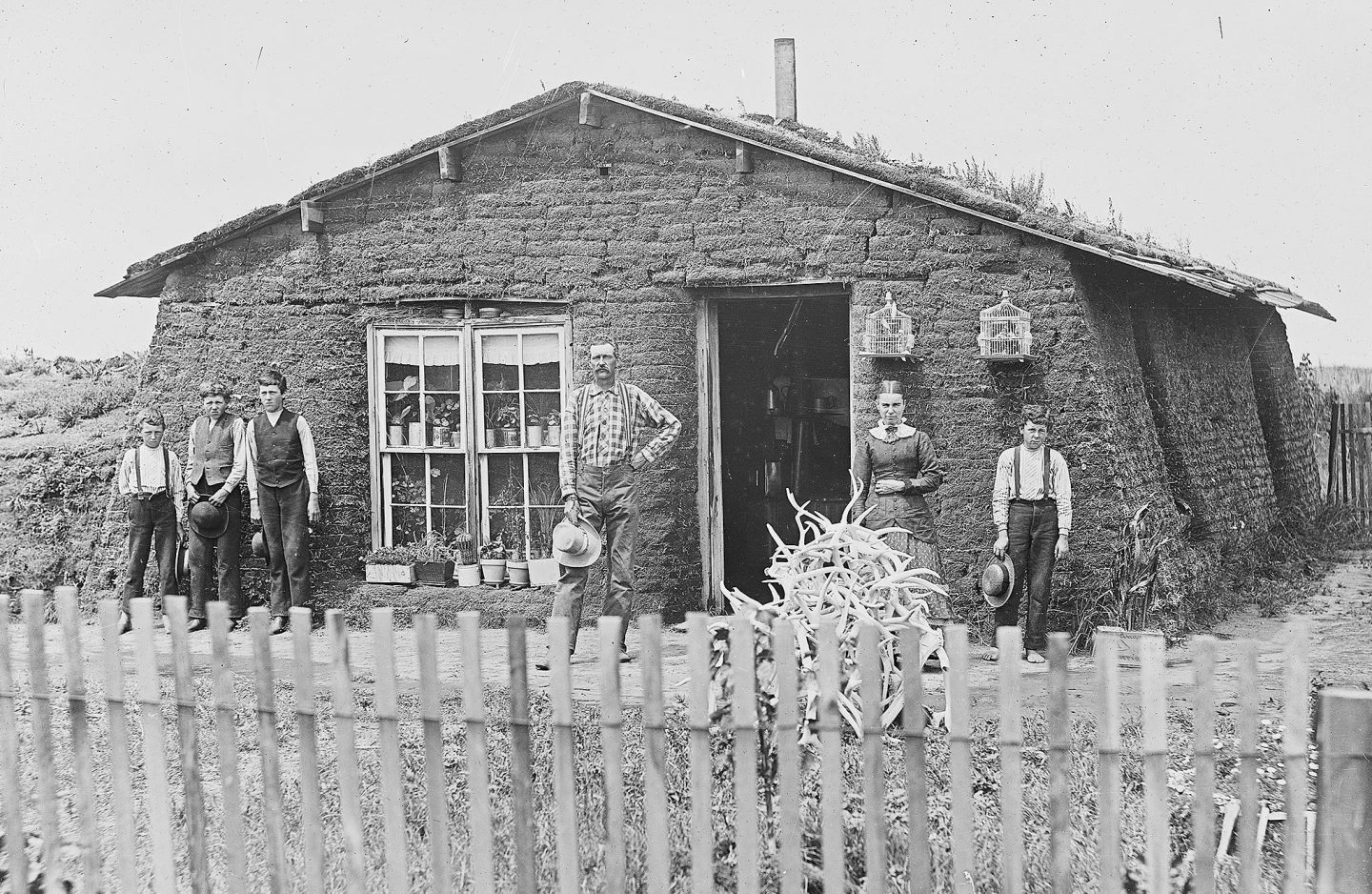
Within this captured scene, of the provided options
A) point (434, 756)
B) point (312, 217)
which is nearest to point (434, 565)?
point (312, 217)

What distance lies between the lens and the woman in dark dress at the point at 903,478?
28.1 feet

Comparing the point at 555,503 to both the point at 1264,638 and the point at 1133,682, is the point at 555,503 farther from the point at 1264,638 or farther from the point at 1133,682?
the point at 1264,638

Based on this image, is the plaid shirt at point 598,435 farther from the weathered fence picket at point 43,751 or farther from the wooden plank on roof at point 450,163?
the weathered fence picket at point 43,751

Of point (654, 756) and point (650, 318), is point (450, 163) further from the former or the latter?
point (654, 756)

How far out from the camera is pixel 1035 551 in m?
8.79

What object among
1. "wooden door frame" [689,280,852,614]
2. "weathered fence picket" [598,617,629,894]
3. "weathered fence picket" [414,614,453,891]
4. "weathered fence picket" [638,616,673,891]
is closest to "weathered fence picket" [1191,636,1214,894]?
"weathered fence picket" [638,616,673,891]

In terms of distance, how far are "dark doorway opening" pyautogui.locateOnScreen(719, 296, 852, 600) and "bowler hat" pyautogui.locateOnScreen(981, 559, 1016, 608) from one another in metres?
3.46

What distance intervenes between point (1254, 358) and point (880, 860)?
1302 cm

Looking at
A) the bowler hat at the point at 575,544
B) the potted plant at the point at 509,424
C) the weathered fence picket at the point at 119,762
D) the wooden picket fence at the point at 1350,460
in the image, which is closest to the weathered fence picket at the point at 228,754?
the weathered fence picket at the point at 119,762

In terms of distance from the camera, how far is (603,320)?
9.91m

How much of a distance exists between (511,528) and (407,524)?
0.90m

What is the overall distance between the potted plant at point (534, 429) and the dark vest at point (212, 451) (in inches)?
91.1

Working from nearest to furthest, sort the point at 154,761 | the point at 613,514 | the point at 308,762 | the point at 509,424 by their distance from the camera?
the point at 308,762, the point at 154,761, the point at 613,514, the point at 509,424

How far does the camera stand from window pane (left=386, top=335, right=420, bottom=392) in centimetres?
1049
